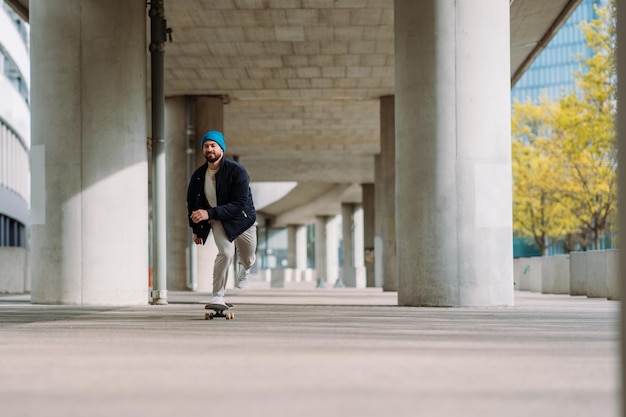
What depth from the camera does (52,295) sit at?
15727mm

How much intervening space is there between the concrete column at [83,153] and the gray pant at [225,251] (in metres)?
4.47

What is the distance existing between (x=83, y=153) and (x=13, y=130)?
4842cm

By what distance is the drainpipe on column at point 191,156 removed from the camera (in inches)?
1201

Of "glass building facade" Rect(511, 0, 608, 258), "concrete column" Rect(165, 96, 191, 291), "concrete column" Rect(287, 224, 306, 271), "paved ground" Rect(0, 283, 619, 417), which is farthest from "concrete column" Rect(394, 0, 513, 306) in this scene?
"glass building facade" Rect(511, 0, 608, 258)

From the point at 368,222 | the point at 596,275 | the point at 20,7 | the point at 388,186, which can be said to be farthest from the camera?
the point at 368,222

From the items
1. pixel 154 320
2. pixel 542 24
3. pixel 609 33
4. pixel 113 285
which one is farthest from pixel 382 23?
pixel 609 33

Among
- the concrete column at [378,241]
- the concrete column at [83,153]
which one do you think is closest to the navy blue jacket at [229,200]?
the concrete column at [83,153]

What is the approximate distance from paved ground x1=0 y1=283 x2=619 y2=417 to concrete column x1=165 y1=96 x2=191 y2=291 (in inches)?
767

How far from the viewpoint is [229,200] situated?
444 inches

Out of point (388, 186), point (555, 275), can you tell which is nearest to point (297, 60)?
point (388, 186)

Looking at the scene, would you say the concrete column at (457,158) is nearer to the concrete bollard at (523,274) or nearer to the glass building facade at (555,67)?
the concrete bollard at (523,274)

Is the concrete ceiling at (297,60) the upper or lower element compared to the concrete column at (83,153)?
upper

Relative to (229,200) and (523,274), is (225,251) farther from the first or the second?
(523,274)

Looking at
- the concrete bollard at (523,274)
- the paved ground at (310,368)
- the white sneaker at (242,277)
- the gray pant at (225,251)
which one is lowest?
the concrete bollard at (523,274)
